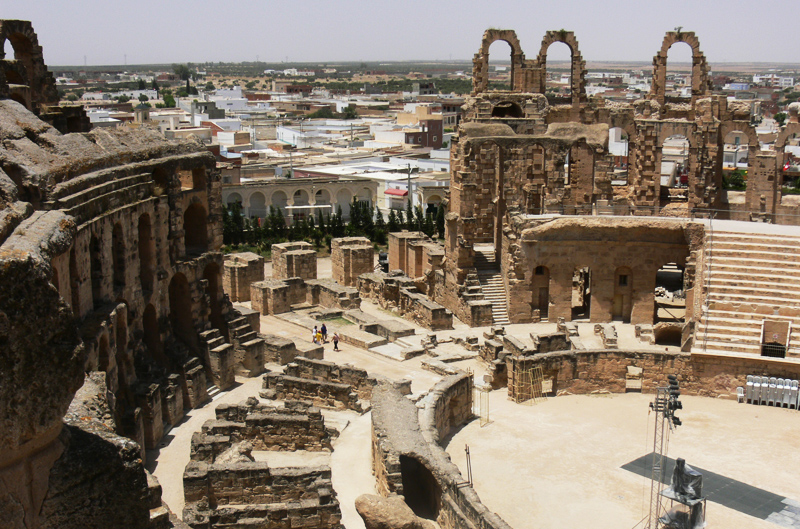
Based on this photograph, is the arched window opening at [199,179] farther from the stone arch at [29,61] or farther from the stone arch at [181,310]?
the stone arch at [29,61]

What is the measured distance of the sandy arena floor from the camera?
56.0 ft

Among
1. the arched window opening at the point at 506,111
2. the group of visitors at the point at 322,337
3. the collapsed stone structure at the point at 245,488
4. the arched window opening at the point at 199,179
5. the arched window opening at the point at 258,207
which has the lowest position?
the group of visitors at the point at 322,337

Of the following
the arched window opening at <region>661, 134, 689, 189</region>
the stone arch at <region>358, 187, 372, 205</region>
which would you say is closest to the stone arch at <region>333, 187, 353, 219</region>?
the stone arch at <region>358, 187, 372, 205</region>

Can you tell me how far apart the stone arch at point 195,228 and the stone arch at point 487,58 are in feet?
47.8

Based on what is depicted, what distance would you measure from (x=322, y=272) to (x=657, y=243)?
17.1 meters

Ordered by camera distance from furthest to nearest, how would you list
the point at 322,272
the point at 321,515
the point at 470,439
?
the point at 322,272, the point at 470,439, the point at 321,515

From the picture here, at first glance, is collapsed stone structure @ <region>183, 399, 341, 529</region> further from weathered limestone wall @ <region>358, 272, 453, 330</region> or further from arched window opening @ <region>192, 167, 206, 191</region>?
weathered limestone wall @ <region>358, 272, 453, 330</region>

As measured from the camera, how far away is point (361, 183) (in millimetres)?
54906

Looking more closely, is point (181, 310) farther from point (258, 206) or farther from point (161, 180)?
point (258, 206)

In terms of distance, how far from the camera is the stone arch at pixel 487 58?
116ft

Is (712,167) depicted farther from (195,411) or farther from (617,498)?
(195,411)

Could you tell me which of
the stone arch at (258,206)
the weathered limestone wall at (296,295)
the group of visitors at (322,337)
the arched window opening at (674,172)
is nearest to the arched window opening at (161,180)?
the group of visitors at (322,337)

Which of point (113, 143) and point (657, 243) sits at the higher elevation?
point (113, 143)

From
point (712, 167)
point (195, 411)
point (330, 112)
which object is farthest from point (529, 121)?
point (330, 112)
